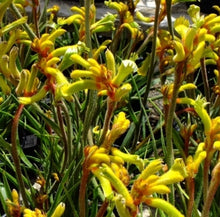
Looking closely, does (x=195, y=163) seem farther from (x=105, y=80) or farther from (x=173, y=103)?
(x=105, y=80)

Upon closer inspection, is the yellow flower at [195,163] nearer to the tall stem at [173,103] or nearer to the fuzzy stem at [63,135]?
the tall stem at [173,103]

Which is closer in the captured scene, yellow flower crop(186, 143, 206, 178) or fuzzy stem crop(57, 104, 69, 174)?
yellow flower crop(186, 143, 206, 178)

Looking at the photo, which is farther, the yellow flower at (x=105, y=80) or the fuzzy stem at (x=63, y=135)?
the fuzzy stem at (x=63, y=135)

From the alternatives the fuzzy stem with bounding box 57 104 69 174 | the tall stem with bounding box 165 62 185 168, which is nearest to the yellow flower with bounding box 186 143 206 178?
the tall stem with bounding box 165 62 185 168

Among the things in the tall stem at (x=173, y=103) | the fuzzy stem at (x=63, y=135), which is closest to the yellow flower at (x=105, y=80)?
the tall stem at (x=173, y=103)

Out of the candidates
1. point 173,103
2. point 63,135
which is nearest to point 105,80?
point 173,103

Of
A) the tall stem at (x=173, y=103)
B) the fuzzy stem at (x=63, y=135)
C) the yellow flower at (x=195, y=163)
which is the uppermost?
the tall stem at (x=173, y=103)

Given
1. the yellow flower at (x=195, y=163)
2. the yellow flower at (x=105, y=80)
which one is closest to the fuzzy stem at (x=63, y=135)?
the yellow flower at (x=105, y=80)

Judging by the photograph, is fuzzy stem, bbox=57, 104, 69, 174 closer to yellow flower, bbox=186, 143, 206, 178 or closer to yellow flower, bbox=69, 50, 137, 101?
yellow flower, bbox=69, 50, 137, 101

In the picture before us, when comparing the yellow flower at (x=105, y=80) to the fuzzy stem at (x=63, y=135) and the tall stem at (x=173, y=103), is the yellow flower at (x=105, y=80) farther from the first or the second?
the fuzzy stem at (x=63, y=135)

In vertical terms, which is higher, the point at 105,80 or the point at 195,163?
the point at 105,80

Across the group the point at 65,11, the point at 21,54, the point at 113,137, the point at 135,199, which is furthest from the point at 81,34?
the point at 65,11

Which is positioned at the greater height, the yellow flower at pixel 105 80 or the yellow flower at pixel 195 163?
the yellow flower at pixel 105 80

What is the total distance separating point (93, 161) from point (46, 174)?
30.5 inches
